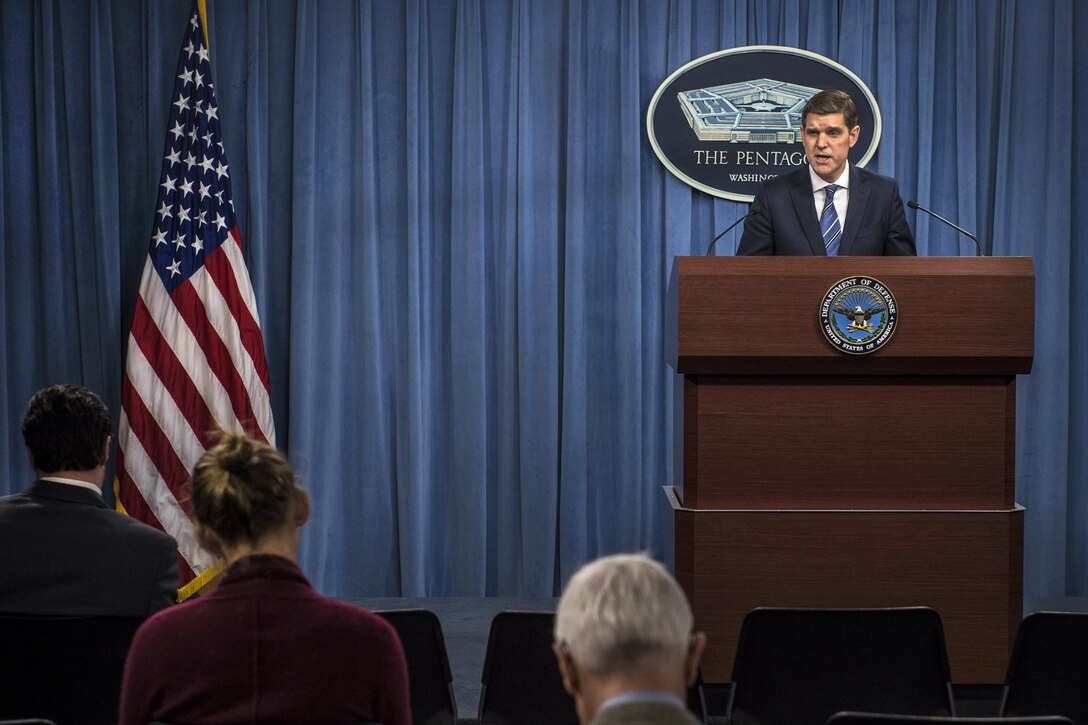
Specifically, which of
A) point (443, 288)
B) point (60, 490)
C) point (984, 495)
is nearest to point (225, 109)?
point (443, 288)

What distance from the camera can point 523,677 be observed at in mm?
2344

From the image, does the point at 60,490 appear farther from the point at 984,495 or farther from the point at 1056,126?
the point at 1056,126

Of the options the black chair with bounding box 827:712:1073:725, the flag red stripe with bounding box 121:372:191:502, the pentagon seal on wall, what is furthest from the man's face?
the flag red stripe with bounding box 121:372:191:502

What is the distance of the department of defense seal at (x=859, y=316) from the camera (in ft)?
9.85

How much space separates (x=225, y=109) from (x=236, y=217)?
560 millimetres

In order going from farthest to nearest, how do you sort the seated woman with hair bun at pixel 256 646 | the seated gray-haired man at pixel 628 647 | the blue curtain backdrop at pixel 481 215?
the blue curtain backdrop at pixel 481 215, the seated woman with hair bun at pixel 256 646, the seated gray-haired man at pixel 628 647

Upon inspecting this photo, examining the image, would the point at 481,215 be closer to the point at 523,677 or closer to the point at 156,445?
the point at 156,445

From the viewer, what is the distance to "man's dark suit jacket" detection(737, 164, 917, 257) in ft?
11.5

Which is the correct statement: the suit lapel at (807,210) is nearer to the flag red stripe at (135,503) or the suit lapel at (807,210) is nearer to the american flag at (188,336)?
the american flag at (188,336)

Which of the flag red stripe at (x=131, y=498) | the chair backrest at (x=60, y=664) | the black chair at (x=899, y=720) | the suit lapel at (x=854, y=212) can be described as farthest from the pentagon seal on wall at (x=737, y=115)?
the black chair at (x=899, y=720)

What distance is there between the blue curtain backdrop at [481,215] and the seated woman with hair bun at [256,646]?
362 centimetres

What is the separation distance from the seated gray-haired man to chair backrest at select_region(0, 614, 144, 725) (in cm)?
122

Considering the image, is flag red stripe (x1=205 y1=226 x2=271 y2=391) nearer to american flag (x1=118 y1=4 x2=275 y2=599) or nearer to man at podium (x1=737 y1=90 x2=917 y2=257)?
american flag (x1=118 y1=4 x2=275 y2=599)

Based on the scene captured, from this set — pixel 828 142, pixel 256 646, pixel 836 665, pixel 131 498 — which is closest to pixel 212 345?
pixel 131 498
